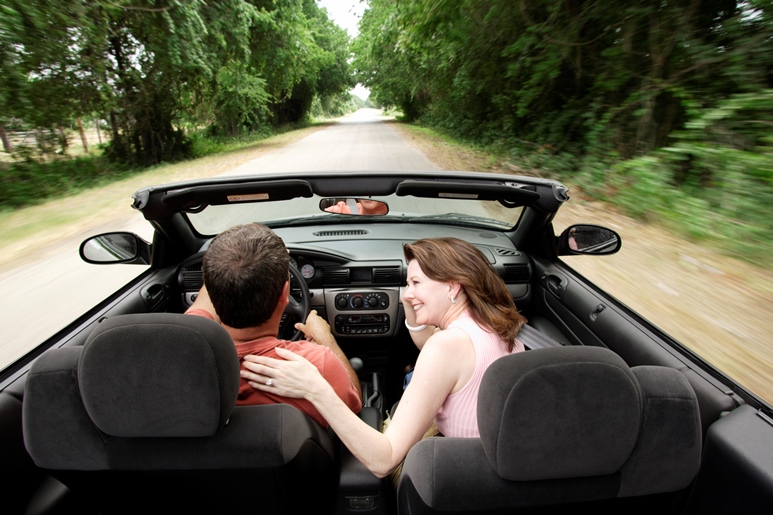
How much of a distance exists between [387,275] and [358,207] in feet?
1.83

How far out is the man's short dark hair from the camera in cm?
167

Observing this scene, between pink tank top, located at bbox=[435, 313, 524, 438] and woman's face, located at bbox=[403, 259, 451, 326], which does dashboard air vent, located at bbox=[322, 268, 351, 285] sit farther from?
pink tank top, located at bbox=[435, 313, 524, 438]

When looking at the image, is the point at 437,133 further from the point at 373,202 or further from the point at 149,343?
the point at 149,343

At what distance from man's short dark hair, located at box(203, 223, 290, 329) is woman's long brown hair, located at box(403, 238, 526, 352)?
65 centimetres

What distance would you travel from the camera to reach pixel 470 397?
1.62 meters

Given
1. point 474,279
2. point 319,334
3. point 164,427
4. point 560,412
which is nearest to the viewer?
point 560,412

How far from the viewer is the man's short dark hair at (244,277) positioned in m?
1.67

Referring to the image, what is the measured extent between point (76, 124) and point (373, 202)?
1390 cm

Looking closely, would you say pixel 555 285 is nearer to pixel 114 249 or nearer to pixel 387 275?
pixel 387 275

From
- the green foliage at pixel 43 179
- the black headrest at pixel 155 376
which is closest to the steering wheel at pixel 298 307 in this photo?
the black headrest at pixel 155 376

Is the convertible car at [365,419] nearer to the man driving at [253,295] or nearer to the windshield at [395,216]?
the man driving at [253,295]

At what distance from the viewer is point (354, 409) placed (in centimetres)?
200

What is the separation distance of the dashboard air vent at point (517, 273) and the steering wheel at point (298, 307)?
4.99 ft

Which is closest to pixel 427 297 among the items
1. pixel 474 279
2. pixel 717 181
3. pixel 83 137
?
pixel 474 279
